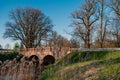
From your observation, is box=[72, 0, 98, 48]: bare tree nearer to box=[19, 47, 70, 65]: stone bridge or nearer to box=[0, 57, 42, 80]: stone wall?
box=[19, 47, 70, 65]: stone bridge

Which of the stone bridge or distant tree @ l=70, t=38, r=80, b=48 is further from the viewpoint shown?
distant tree @ l=70, t=38, r=80, b=48

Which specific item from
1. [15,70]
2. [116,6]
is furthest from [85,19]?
[15,70]

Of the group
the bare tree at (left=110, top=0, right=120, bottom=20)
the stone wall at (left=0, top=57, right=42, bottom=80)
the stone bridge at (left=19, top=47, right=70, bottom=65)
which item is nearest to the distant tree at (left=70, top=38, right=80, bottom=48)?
the stone bridge at (left=19, top=47, right=70, bottom=65)

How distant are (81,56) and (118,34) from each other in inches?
500

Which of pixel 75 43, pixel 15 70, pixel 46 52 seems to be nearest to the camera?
pixel 15 70

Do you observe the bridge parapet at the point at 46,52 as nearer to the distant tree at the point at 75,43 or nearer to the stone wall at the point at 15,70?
the distant tree at the point at 75,43

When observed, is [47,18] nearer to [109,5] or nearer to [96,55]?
[109,5]

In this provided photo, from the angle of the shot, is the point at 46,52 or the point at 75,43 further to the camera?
the point at 75,43

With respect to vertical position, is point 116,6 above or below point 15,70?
above

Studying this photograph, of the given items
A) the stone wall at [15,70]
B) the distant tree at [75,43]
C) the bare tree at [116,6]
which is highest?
the bare tree at [116,6]

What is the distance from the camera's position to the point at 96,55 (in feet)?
86.0

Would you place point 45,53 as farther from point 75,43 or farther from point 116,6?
point 116,6

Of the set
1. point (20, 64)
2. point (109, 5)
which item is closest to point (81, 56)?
point (109, 5)

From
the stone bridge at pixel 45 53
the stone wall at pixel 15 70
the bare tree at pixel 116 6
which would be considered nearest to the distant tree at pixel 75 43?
the stone bridge at pixel 45 53
